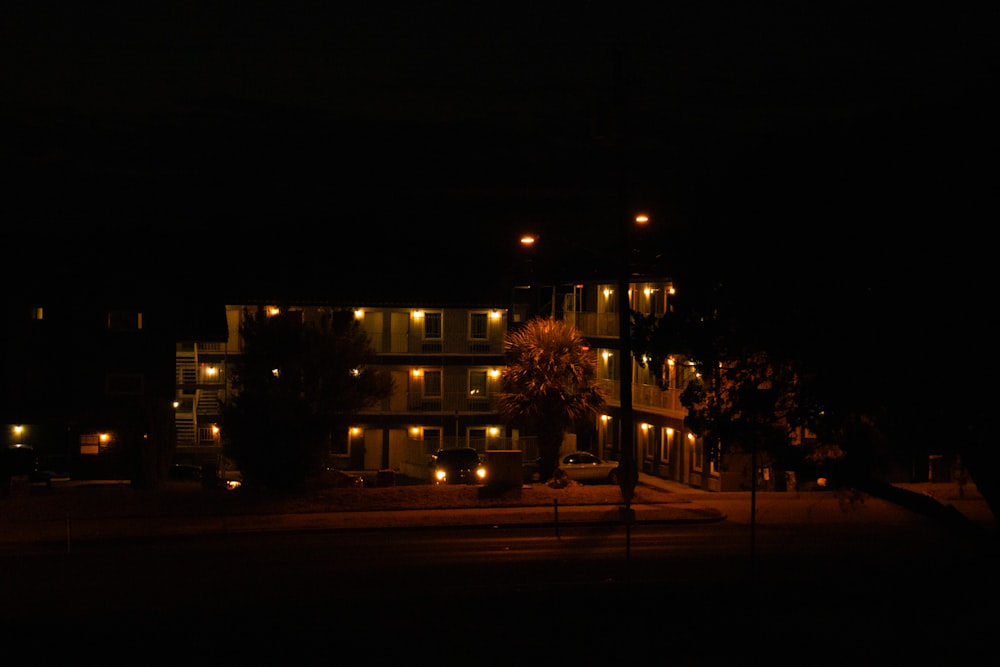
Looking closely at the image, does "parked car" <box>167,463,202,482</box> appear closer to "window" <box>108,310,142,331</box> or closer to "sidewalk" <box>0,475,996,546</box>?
"window" <box>108,310,142,331</box>

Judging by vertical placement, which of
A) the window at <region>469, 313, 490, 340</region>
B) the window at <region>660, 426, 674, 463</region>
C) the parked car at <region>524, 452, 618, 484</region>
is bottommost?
the parked car at <region>524, 452, 618, 484</region>

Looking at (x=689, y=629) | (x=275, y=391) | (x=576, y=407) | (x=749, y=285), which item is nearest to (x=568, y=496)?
(x=576, y=407)

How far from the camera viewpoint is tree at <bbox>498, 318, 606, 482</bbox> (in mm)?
35562

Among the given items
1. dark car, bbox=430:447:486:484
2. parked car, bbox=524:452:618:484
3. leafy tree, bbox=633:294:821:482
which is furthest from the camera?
dark car, bbox=430:447:486:484

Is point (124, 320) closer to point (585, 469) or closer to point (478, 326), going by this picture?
point (478, 326)

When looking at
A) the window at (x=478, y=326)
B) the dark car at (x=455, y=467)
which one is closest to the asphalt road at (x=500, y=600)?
the dark car at (x=455, y=467)

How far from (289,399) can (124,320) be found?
948 inches

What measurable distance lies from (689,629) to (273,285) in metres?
42.9

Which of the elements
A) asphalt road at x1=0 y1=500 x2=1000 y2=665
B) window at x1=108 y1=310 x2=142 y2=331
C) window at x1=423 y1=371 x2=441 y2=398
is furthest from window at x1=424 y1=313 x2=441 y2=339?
asphalt road at x1=0 y1=500 x2=1000 y2=665

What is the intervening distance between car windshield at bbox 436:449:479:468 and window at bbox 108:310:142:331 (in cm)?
1785

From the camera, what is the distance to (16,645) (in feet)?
36.3

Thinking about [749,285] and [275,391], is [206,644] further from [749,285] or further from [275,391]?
[275,391]

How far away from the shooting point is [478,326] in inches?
1962

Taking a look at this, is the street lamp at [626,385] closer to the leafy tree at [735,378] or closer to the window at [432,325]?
the leafy tree at [735,378]
